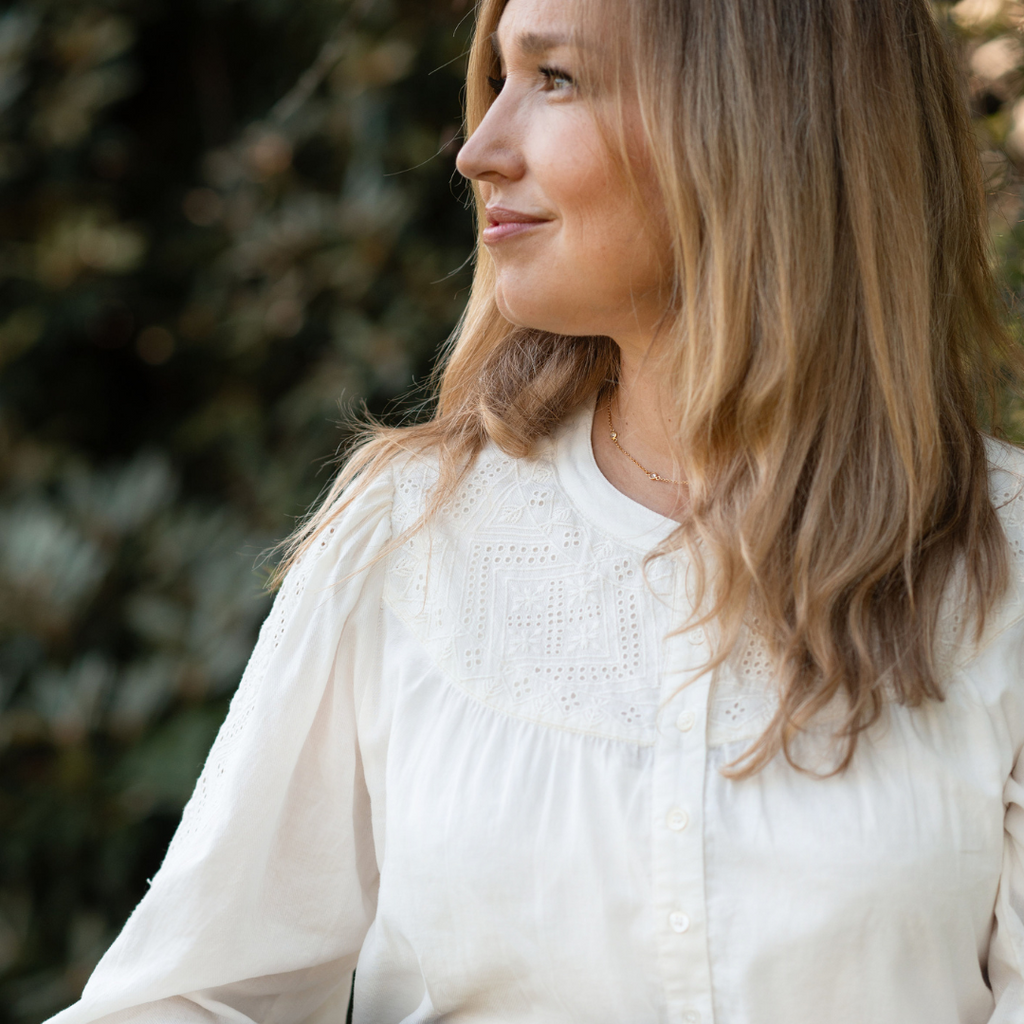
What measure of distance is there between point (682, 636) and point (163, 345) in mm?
2004

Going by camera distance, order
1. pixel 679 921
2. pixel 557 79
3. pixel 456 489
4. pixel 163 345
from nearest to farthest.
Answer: pixel 679 921
pixel 557 79
pixel 456 489
pixel 163 345

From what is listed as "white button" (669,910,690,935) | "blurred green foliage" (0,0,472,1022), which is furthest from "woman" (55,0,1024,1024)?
"blurred green foliage" (0,0,472,1022)

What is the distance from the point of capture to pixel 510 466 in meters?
1.21

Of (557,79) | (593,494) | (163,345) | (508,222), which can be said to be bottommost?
(163,345)

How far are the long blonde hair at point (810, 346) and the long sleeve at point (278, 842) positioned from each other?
0.37m

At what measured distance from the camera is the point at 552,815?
1011 mm

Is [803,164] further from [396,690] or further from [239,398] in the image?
[239,398]

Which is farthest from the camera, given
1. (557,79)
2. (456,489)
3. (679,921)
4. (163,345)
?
(163,345)

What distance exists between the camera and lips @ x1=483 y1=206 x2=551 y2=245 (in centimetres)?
107

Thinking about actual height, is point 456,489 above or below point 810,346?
below

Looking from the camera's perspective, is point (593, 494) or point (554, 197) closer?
point (554, 197)

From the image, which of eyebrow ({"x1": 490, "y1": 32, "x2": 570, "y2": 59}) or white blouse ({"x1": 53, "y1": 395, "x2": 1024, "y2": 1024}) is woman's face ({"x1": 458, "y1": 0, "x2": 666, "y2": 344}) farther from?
white blouse ({"x1": 53, "y1": 395, "x2": 1024, "y2": 1024})

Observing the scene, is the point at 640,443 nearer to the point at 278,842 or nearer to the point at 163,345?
the point at 278,842

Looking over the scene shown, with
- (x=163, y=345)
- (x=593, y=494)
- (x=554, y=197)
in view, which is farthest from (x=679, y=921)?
(x=163, y=345)
